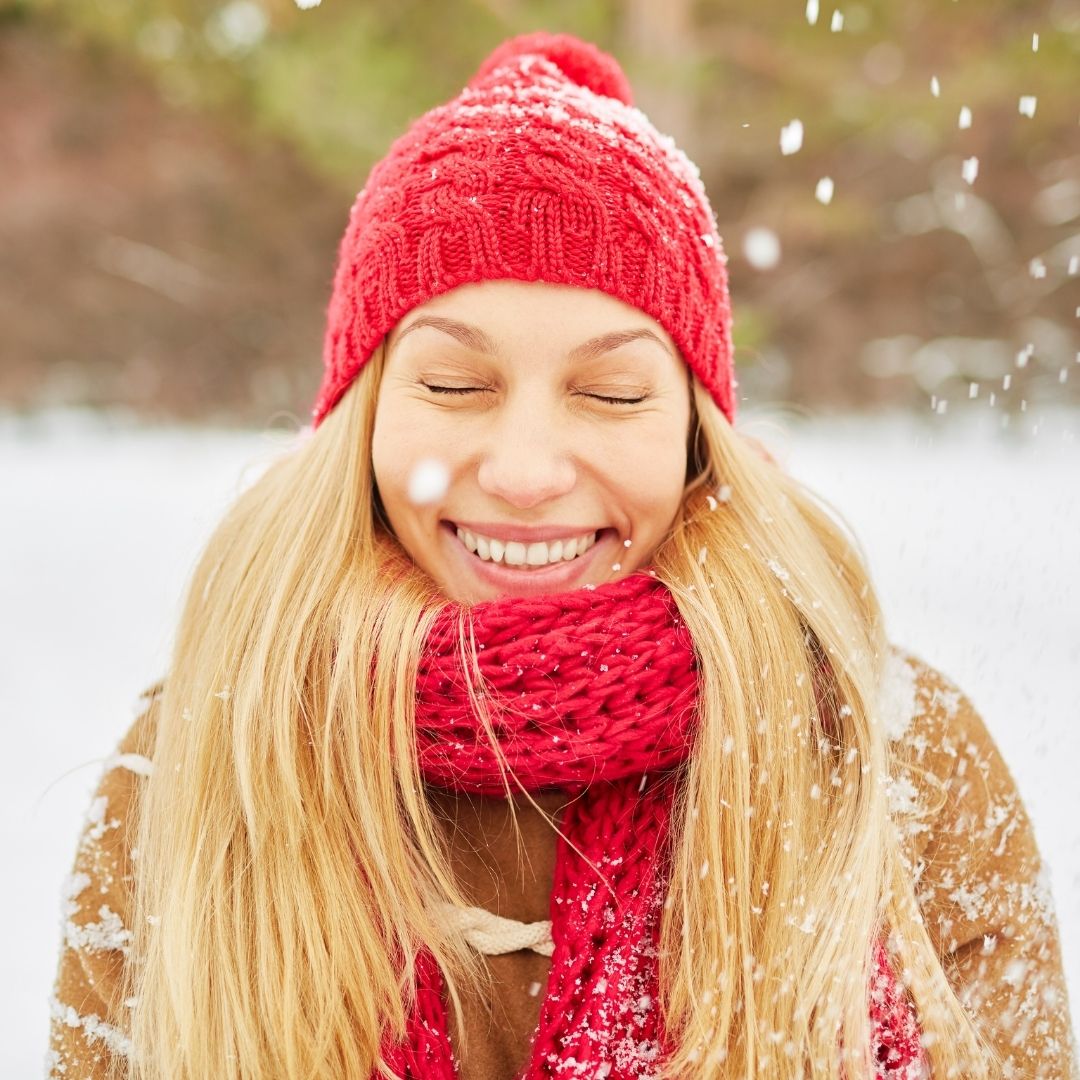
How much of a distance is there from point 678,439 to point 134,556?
3.77 m

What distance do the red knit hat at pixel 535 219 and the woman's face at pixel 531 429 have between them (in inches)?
1.3

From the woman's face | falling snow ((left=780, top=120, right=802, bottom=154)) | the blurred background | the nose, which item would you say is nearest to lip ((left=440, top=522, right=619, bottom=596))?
the woman's face

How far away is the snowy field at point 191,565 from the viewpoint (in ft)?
6.88

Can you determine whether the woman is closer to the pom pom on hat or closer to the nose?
the nose

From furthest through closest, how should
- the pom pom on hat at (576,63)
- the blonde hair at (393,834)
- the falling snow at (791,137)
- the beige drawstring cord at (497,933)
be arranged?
the falling snow at (791,137)
the pom pom on hat at (576,63)
the beige drawstring cord at (497,933)
the blonde hair at (393,834)

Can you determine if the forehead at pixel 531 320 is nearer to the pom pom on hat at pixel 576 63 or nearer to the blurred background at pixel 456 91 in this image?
the pom pom on hat at pixel 576 63

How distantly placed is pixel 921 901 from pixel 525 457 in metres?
0.77

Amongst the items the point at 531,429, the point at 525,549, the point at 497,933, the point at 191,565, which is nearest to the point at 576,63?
the point at 531,429

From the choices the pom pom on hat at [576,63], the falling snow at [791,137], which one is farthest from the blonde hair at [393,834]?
the falling snow at [791,137]

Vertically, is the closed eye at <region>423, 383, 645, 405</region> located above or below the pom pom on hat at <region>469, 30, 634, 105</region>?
below

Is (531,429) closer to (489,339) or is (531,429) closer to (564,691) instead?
(489,339)

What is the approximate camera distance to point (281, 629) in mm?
1389

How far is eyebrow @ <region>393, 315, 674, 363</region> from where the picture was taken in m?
1.31

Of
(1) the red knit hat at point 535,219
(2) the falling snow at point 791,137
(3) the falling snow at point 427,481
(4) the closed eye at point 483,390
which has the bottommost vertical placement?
(3) the falling snow at point 427,481
